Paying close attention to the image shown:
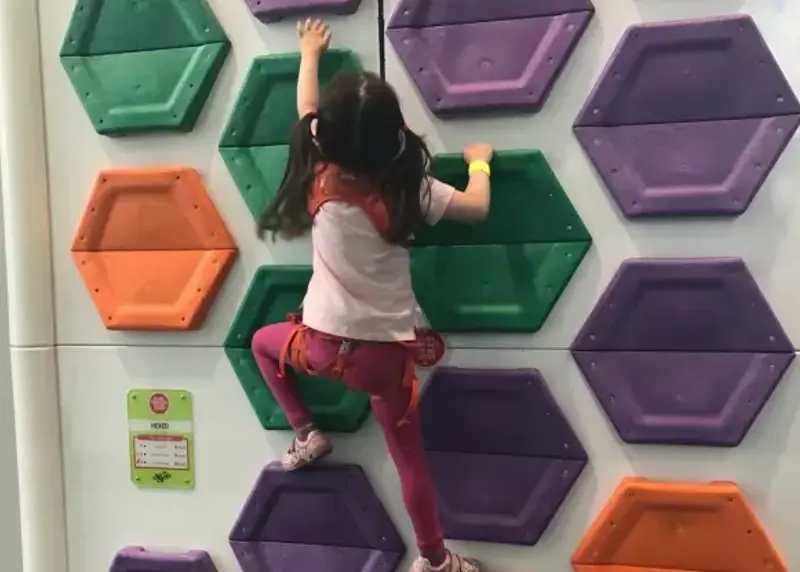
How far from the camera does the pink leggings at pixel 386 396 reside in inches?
52.3

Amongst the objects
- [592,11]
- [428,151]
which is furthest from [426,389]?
[592,11]

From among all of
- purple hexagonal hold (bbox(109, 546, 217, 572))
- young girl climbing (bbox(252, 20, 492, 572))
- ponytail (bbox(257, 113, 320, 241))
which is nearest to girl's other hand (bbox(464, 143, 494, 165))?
young girl climbing (bbox(252, 20, 492, 572))

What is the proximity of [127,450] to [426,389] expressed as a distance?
555mm

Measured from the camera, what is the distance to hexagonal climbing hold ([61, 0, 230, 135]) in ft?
4.89

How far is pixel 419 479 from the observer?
4.53 ft

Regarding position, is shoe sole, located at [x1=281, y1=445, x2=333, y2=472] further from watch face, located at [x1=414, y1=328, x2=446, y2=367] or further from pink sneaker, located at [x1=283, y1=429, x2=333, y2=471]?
watch face, located at [x1=414, y1=328, x2=446, y2=367]

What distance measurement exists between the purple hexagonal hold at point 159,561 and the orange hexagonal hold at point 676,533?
2.07ft

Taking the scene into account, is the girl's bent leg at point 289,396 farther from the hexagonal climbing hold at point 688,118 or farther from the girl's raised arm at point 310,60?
the hexagonal climbing hold at point 688,118

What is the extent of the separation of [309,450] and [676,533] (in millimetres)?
570

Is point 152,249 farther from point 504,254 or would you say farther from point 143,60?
point 504,254

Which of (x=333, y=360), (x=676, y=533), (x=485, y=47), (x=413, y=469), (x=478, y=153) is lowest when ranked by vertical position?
(x=676, y=533)

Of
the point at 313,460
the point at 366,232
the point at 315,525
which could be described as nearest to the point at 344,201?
the point at 366,232

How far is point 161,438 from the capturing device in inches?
62.9

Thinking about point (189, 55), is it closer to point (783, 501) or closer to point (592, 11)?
point (592, 11)
